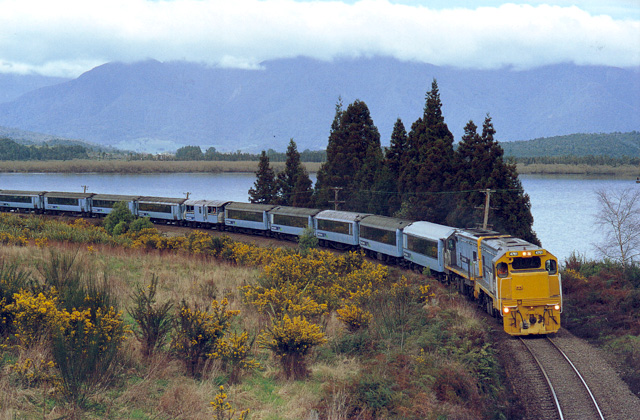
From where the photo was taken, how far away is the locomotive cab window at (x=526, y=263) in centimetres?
2147

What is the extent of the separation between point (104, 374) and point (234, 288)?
35.0ft

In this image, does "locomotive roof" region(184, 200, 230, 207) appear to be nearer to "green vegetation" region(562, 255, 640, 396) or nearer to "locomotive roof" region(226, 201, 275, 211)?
"locomotive roof" region(226, 201, 275, 211)

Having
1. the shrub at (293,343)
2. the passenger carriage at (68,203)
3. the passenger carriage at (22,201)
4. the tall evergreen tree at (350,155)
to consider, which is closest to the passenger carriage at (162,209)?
the passenger carriage at (68,203)

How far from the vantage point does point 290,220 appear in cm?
4991

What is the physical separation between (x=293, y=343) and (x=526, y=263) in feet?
38.6

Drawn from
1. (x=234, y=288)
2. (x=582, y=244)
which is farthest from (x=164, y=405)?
(x=582, y=244)

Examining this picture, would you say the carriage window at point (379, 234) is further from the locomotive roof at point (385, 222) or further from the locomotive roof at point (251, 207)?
the locomotive roof at point (251, 207)

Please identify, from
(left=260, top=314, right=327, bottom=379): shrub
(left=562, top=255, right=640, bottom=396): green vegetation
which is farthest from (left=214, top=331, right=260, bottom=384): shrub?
(left=562, top=255, right=640, bottom=396): green vegetation

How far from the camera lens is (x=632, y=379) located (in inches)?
669

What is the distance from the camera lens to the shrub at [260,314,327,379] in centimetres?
1330

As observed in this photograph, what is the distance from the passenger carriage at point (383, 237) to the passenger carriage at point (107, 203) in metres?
32.6

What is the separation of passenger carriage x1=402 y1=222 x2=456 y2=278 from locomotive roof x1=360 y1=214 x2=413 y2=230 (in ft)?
3.60

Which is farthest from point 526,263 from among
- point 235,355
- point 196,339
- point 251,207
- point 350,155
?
point 350,155

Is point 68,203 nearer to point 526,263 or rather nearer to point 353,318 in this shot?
point 353,318
